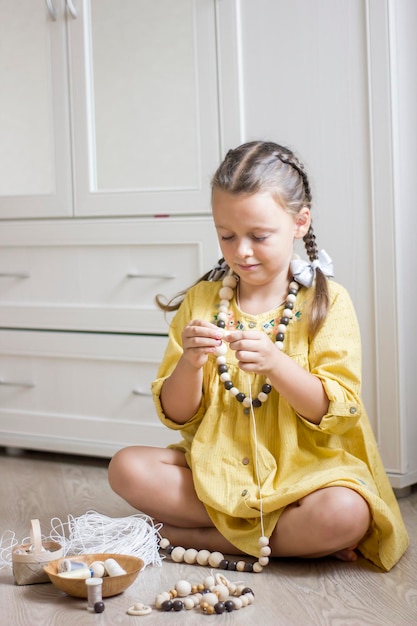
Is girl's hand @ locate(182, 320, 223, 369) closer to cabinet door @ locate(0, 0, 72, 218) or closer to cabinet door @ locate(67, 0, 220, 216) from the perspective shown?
cabinet door @ locate(67, 0, 220, 216)

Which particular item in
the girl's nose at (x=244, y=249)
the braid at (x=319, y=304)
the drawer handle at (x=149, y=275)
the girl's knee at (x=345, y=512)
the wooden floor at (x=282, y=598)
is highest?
the girl's nose at (x=244, y=249)

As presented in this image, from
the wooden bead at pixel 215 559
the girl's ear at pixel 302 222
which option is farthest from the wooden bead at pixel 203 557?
the girl's ear at pixel 302 222

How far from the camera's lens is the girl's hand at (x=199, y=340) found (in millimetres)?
1346

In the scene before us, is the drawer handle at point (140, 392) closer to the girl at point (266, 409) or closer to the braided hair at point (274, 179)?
the girl at point (266, 409)

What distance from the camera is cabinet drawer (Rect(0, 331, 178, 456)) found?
1979mm

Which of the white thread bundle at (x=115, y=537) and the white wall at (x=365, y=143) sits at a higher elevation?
the white wall at (x=365, y=143)

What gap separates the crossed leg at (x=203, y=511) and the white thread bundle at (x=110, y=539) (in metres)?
0.04

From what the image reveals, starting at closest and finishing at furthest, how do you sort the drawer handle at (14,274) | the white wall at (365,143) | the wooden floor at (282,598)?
the wooden floor at (282,598) < the white wall at (365,143) < the drawer handle at (14,274)

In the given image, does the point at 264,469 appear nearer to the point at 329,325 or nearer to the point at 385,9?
the point at 329,325

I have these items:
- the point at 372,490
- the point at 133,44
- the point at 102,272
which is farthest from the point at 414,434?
the point at 133,44

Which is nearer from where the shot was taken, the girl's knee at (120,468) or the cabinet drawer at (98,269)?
the girl's knee at (120,468)

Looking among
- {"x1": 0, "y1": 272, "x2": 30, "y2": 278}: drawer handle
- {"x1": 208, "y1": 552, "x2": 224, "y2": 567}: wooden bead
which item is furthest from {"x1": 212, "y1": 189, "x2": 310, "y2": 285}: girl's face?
{"x1": 0, "y1": 272, "x2": 30, "y2": 278}: drawer handle

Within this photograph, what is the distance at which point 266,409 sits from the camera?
1.44 metres

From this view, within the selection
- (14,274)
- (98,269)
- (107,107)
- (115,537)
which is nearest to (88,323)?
(98,269)
